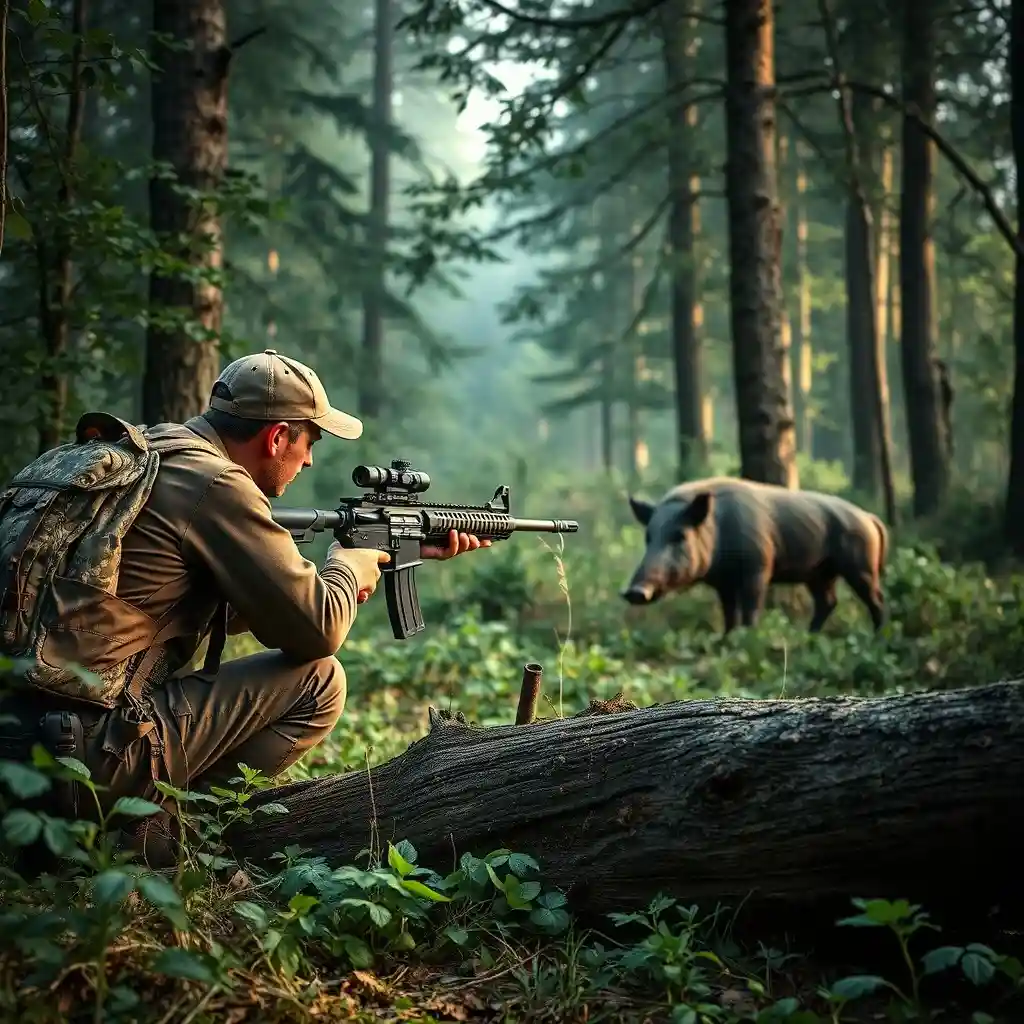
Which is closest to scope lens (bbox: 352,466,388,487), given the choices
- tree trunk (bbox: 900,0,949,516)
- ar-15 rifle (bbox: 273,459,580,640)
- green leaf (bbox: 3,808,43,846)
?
ar-15 rifle (bbox: 273,459,580,640)

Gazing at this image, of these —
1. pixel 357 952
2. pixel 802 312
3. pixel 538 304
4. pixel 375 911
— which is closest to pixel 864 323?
pixel 802 312

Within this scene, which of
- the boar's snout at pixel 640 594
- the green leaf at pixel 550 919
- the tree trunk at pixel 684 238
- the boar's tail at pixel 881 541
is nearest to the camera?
the green leaf at pixel 550 919

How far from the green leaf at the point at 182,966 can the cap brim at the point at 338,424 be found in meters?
2.39

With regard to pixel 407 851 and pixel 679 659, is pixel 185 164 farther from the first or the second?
pixel 407 851

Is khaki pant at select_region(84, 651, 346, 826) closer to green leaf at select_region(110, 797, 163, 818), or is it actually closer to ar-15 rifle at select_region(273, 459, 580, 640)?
ar-15 rifle at select_region(273, 459, 580, 640)

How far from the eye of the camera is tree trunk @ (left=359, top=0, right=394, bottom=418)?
23297 mm

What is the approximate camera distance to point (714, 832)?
3.52 meters

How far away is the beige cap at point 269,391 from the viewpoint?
14.6ft

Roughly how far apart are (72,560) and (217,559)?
52 cm

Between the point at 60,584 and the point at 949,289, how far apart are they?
28696 mm

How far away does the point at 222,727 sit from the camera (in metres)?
4.36

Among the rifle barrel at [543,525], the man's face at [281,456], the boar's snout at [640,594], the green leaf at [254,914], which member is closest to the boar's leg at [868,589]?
the boar's snout at [640,594]

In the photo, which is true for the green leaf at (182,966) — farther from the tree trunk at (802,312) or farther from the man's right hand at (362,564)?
the tree trunk at (802,312)

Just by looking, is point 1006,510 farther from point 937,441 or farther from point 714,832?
point 714,832
